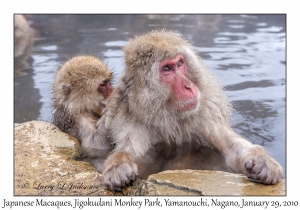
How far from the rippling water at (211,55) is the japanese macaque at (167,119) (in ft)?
2.10

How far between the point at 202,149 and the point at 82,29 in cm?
854

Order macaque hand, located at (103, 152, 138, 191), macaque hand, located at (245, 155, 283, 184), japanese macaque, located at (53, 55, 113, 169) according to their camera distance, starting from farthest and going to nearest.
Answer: japanese macaque, located at (53, 55, 113, 169) < macaque hand, located at (103, 152, 138, 191) < macaque hand, located at (245, 155, 283, 184)

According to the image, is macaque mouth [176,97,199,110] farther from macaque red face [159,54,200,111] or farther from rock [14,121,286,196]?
rock [14,121,286,196]

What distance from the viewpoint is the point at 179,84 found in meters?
3.83

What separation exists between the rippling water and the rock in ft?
3.79

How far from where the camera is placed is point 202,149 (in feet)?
14.9

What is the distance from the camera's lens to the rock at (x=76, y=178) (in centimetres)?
337

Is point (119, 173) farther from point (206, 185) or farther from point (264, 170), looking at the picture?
point (264, 170)

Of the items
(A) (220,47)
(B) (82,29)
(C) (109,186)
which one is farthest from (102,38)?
(C) (109,186)

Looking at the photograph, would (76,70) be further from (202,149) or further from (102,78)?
(202,149)

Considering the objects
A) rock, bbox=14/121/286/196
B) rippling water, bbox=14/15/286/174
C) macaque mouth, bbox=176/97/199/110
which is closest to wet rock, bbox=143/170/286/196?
rock, bbox=14/121/286/196

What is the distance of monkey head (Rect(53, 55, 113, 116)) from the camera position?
16.4ft

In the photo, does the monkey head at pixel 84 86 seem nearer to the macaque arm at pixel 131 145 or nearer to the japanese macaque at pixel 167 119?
the japanese macaque at pixel 167 119
